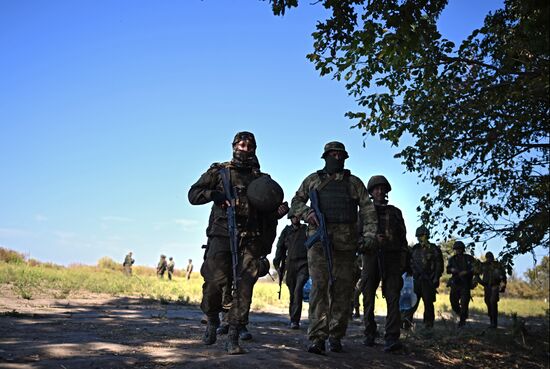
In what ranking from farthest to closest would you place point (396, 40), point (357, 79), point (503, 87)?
point (357, 79), point (503, 87), point (396, 40)

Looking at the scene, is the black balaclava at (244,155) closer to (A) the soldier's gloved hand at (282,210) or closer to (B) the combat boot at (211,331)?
(A) the soldier's gloved hand at (282,210)

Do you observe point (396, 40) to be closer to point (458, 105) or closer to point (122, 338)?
point (458, 105)

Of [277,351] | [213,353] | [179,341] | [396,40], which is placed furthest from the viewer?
[179,341]

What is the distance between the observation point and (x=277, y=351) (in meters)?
5.59

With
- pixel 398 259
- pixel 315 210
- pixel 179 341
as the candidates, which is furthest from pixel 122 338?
pixel 398 259

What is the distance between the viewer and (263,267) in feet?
18.8

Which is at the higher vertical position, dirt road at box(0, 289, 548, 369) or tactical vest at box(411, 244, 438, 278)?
tactical vest at box(411, 244, 438, 278)

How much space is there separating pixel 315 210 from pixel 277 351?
176 centimetres

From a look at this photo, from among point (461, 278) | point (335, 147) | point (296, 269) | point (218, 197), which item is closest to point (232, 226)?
point (218, 197)

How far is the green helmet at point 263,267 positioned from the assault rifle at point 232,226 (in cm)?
35

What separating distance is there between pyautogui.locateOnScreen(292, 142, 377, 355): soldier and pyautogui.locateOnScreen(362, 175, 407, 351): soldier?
2.77 ft

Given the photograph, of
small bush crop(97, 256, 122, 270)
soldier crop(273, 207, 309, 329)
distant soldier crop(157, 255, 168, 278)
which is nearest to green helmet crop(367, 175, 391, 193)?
soldier crop(273, 207, 309, 329)

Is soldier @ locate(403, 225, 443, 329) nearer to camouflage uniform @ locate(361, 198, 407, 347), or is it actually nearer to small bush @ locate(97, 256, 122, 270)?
camouflage uniform @ locate(361, 198, 407, 347)

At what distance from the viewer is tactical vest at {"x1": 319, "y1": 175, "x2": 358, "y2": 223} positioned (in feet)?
20.2
